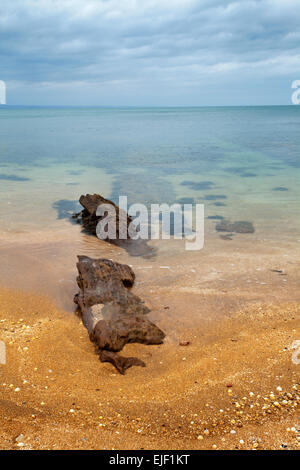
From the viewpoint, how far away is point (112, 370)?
447cm

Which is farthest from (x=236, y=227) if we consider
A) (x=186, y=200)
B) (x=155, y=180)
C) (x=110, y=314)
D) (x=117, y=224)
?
(x=155, y=180)

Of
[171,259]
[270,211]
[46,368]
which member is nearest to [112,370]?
[46,368]

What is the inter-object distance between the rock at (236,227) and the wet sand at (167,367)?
9.06 ft

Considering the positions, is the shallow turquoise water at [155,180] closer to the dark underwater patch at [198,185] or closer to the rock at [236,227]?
the dark underwater patch at [198,185]

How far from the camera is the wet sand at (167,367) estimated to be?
3.43m

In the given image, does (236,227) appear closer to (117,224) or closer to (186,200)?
(117,224)

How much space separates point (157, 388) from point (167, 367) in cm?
46

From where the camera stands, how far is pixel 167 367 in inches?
181

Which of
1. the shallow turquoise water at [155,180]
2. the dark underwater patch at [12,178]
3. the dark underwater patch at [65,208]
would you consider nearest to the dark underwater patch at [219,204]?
the shallow turquoise water at [155,180]

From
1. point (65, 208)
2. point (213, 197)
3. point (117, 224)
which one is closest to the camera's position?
point (117, 224)

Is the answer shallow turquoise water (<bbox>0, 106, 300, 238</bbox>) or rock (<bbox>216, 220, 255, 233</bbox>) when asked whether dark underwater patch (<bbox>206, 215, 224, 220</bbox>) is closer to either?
shallow turquoise water (<bbox>0, 106, 300, 238</bbox>)

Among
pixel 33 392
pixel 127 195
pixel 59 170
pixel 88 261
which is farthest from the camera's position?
pixel 59 170

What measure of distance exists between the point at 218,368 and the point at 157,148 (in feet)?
95.6
